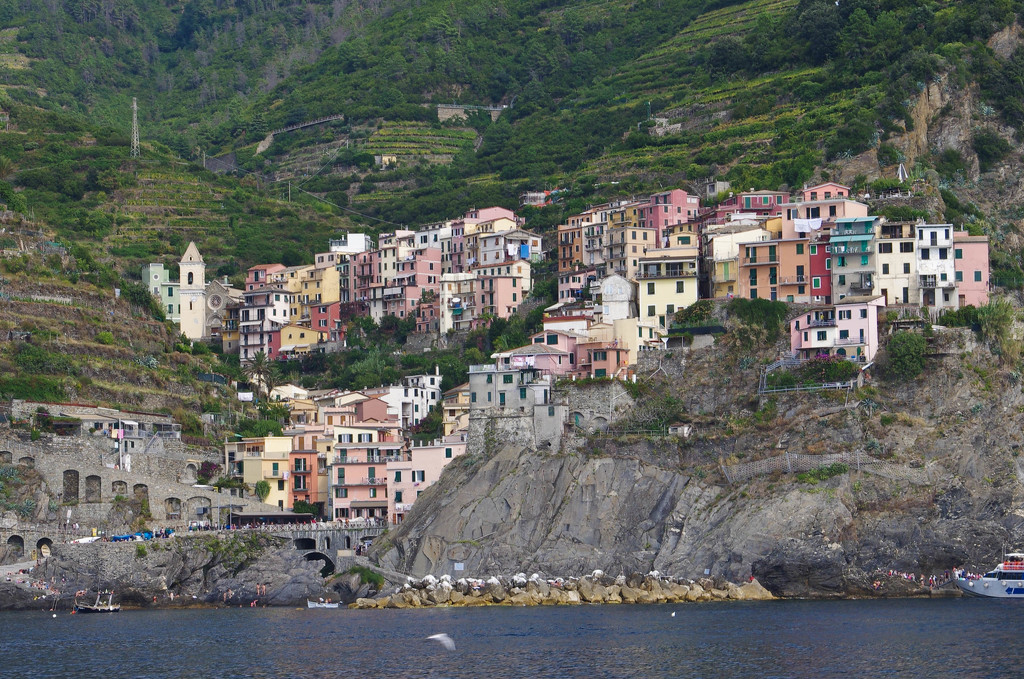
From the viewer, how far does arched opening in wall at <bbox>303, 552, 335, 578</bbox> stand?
8950 cm

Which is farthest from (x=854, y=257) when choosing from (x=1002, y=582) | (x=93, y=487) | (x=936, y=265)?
(x=93, y=487)

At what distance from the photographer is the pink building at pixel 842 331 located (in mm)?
85875

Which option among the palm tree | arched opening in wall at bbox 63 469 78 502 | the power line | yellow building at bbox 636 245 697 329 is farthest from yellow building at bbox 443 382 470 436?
the palm tree

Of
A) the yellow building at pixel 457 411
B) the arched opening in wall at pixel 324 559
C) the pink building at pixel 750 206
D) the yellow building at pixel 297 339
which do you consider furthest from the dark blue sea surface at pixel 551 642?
the yellow building at pixel 297 339

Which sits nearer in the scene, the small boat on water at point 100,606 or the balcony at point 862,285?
the small boat on water at point 100,606

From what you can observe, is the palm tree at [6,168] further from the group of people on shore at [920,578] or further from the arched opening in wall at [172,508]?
the group of people on shore at [920,578]

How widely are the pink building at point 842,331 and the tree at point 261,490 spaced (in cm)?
3227

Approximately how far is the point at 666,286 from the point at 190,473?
99.8 feet

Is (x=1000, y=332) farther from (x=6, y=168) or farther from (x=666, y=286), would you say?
(x=6, y=168)

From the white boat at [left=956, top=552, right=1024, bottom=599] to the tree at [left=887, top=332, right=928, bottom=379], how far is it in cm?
Result: 1086

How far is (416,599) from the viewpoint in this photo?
81438 millimetres

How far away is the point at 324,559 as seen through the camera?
90.0 meters

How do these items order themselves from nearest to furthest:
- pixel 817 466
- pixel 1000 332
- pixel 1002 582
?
pixel 1002 582 → pixel 817 466 → pixel 1000 332

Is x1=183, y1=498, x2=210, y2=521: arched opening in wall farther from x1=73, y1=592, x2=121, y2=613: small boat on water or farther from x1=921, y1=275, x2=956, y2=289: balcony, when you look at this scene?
x1=921, y1=275, x2=956, y2=289: balcony
